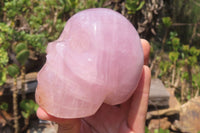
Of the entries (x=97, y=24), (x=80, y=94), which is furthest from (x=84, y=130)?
(x=97, y=24)

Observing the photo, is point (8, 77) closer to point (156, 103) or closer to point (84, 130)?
point (84, 130)

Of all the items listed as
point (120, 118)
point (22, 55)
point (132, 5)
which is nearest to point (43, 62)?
point (22, 55)

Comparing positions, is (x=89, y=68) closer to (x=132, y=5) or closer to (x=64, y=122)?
(x=64, y=122)

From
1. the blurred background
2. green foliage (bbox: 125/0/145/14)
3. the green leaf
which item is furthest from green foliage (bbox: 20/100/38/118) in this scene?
green foliage (bbox: 125/0/145/14)

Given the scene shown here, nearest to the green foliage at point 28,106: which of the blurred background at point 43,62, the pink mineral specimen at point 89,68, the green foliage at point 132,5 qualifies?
the blurred background at point 43,62

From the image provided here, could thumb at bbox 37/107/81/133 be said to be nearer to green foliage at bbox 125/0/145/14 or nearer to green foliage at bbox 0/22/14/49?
green foliage at bbox 0/22/14/49

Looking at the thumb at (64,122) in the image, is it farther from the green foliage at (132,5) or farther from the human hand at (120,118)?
the green foliage at (132,5)
